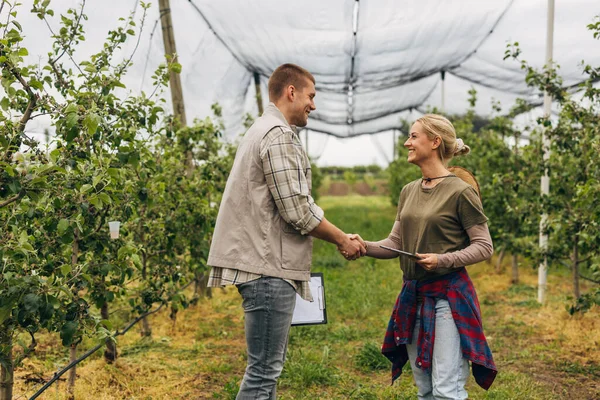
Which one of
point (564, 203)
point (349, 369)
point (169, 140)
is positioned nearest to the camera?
point (349, 369)

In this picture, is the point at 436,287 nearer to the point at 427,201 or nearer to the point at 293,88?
the point at 427,201

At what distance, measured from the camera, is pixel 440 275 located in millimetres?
2523

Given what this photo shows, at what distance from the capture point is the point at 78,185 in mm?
2473

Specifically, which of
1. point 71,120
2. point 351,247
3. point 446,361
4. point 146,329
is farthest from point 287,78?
point 146,329

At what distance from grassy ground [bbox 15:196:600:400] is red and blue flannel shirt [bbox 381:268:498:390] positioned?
1.24 m

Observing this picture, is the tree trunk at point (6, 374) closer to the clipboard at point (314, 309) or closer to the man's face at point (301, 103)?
the clipboard at point (314, 309)

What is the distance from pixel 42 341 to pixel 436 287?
3623mm

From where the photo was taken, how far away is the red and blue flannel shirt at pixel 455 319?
2441mm

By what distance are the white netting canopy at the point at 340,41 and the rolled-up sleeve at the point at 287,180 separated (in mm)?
2825

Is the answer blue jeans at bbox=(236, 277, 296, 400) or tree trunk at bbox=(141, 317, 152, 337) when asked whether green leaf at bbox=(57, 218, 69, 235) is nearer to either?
blue jeans at bbox=(236, 277, 296, 400)

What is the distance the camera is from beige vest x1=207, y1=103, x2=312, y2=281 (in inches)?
91.5

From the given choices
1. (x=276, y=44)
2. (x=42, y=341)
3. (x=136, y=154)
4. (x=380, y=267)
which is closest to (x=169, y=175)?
(x=136, y=154)

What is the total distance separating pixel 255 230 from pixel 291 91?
629mm

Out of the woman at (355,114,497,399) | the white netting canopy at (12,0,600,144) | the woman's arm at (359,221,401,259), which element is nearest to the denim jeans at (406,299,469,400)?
the woman at (355,114,497,399)
